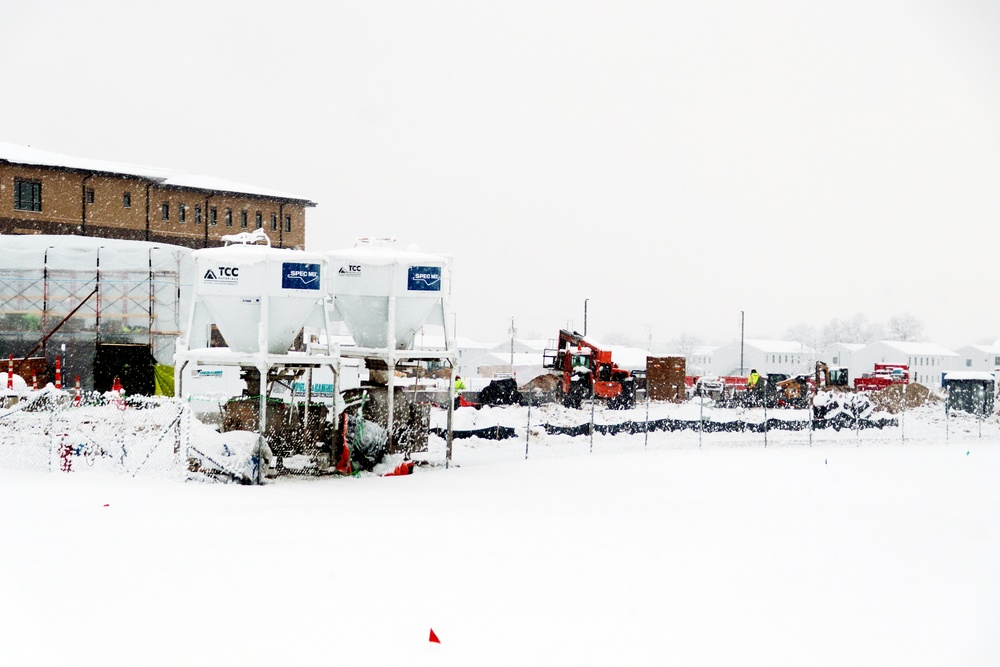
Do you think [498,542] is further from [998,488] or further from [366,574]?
[998,488]

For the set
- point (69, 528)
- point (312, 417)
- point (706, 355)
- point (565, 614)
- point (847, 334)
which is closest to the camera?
point (565, 614)

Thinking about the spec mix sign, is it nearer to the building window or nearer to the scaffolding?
the scaffolding

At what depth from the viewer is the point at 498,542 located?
12.5m

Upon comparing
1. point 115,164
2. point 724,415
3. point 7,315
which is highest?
point 115,164

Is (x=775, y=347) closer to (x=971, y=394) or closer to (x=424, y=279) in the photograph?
(x=971, y=394)

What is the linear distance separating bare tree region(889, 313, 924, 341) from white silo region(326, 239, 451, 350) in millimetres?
142809

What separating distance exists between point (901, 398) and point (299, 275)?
126 ft

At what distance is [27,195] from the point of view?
46.4m

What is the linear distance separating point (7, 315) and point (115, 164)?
70.0 feet

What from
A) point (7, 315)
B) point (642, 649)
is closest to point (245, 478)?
point (642, 649)

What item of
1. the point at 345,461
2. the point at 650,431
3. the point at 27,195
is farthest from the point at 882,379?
the point at 27,195

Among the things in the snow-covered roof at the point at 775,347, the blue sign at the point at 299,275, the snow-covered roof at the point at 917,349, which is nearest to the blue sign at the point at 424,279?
the blue sign at the point at 299,275

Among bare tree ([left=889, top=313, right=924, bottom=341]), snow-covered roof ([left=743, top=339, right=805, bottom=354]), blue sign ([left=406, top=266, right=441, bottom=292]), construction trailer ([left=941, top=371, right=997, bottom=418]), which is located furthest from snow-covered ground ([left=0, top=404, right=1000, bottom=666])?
bare tree ([left=889, top=313, right=924, bottom=341])

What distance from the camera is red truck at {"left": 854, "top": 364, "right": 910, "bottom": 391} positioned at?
60156 mm
